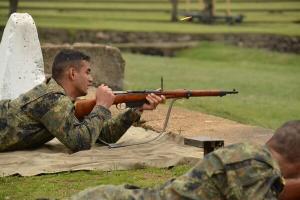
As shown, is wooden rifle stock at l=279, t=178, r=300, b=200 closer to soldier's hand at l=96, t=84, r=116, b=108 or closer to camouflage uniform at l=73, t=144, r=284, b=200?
camouflage uniform at l=73, t=144, r=284, b=200

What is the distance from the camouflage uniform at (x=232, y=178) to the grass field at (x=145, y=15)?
29659mm

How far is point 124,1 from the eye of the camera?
5347 centimetres

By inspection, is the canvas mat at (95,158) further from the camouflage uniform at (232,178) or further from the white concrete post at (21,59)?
the camouflage uniform at (232,178)

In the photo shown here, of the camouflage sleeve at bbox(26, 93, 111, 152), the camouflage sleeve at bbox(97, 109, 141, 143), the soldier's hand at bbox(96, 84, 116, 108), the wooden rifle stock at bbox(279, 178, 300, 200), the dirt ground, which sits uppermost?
the wooden rifle stock at bbox(279, 178, 300, 200)

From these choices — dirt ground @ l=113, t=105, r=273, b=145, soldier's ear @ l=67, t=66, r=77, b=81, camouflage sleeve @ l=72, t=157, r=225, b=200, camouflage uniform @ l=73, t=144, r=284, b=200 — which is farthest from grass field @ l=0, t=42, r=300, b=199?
camouflage uniform @ l=73, t=144, r=284, b=200

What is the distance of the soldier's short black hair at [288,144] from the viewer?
5.00 metres

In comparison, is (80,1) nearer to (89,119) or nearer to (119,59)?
(119,59)

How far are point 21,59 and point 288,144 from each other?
22.3 feet

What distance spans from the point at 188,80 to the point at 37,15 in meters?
22.6

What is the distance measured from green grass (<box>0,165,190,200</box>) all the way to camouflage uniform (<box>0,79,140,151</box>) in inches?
22.1

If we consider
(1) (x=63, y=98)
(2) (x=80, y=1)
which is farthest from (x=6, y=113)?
(2) (x=80, y=1)

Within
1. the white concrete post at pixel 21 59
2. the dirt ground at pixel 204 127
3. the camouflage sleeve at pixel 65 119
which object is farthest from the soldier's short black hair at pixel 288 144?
the white concrete post at pixel 21 59

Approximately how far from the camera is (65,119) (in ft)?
27.9

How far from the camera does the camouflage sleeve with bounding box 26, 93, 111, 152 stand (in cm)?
852
